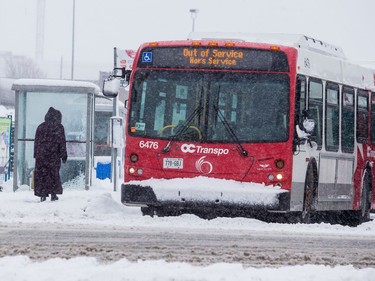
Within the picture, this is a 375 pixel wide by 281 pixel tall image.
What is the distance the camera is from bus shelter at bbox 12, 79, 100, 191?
2709 cm

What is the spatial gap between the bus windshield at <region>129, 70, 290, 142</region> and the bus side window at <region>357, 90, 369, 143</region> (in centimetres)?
470

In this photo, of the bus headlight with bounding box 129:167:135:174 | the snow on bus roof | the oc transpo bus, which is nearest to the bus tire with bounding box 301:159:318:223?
the oc transpo bus

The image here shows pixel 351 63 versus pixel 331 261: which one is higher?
pixel 351 63

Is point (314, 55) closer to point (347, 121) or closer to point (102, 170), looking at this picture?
point (347, 121)

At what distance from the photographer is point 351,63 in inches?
923

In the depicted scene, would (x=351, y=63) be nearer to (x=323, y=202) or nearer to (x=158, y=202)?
(x=323, y=202)

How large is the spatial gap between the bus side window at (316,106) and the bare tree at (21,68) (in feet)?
414

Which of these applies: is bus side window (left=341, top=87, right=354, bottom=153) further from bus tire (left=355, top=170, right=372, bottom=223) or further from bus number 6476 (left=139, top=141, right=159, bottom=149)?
bus number 6476 (left=139, top=141, right=159, bottom=149)

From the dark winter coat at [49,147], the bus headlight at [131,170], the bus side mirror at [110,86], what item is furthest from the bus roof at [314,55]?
the dark winter coat at [49,147]

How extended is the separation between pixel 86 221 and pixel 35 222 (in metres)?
0.95

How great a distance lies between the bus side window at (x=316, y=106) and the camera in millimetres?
19969

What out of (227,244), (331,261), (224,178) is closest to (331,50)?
(224,178)

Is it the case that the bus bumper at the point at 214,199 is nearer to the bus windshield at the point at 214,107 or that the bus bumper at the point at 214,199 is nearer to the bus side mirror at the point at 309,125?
the bus windshield at the point at 214,107

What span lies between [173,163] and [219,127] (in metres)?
0.90
